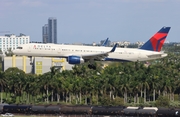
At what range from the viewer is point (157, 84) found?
115m

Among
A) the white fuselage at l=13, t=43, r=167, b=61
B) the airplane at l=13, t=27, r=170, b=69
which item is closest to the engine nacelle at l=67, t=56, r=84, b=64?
the airplane at l=13, t=27, r=170, b=69

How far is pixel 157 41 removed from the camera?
12238 cm

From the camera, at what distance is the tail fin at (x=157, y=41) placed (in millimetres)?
118238

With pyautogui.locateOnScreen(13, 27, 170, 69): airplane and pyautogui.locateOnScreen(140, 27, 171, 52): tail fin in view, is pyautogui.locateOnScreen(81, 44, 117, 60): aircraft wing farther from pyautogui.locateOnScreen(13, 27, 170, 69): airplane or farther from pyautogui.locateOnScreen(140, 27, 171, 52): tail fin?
pyautogui.locateOnScreen(140, 27, 171, 52): tail fin

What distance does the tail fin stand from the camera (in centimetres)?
11824

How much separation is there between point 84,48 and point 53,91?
18.4m

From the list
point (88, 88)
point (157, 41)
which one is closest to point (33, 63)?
point (157, 41)

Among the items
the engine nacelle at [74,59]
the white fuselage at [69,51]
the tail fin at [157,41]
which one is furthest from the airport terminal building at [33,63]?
the engine nacelle at [74,59]

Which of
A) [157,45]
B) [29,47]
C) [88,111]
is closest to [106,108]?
[88,111]

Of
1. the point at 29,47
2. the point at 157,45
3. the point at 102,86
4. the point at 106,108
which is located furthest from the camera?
the point at 157,45

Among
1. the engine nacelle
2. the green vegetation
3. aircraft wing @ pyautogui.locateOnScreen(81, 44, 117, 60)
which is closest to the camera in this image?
the engine nacelle

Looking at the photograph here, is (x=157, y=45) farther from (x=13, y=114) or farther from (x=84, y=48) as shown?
(x=13, y=114)

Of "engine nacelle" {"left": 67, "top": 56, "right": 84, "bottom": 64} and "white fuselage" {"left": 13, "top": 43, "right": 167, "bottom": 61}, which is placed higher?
"white fuselage" {"left": 13, "top": 43, "right": 167, "bottom": 61}

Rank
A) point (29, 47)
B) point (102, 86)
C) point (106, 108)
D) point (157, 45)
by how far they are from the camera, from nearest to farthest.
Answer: point (106, 108) < point (29, 47) < point (102, 86) < point (157, 45)
